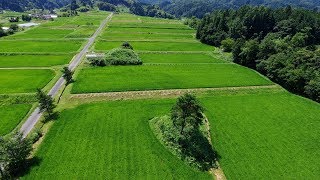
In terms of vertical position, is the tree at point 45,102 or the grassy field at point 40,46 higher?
the tree at point 45,102

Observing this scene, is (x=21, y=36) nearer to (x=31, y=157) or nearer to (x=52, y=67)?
(x=52, y=67)

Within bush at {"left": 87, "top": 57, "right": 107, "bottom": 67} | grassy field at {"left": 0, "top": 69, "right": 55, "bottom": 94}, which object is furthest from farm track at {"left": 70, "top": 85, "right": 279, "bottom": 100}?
bush at {"left": 87, "top": 57, "right": 107, "bottom": 67}

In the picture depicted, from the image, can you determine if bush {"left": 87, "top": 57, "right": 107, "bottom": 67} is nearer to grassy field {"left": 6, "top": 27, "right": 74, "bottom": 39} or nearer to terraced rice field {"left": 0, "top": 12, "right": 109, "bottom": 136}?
terraced rice field {"left": 0, "top": 12, "right": 109, "bottom": 136}

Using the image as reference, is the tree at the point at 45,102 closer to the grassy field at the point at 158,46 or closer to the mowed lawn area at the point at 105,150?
the mowed lawn area at the point at 105,150

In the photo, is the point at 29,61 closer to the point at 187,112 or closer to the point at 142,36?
the point at 142,36

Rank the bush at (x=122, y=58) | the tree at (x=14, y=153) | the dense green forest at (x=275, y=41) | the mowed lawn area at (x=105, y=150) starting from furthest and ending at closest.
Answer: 1. the bush at (x=122, y=58)
2. the dense green forest at (x=275, y=41)
3. the mowed lawn area at (x=105, y=150)
4. the tree at (x=14, y=153)

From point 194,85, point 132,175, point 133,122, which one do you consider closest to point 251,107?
point 194,85

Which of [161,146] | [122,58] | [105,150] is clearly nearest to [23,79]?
[122,58]

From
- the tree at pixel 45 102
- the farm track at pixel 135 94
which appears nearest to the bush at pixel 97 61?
the farm track at pixel 135 94
